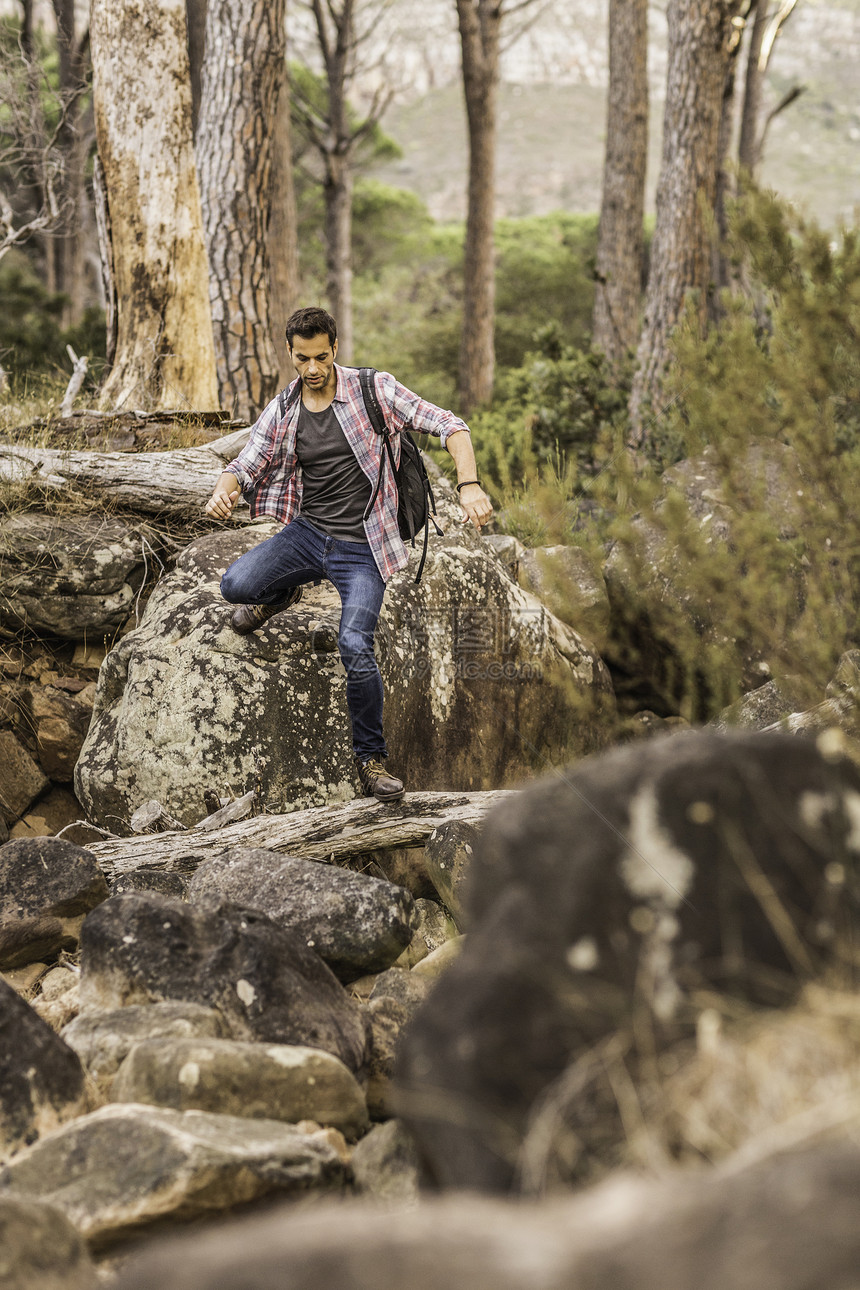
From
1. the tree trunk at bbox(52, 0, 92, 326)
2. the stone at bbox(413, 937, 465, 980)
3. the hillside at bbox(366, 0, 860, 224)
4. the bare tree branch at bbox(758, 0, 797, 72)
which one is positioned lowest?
the stone at bbox(413, 937, 465, 980)

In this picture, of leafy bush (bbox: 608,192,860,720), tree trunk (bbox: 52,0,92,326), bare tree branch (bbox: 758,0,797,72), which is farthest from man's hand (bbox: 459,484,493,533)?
bare tree branch (bbox: 758,0,797,72)

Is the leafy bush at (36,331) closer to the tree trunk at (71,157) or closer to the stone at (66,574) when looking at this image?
the tree trunk at (71,157)

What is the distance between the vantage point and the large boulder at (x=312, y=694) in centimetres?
459

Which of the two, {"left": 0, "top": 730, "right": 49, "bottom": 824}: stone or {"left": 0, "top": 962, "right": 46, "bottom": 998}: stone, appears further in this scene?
{"left": 0, "top": 730, "right": 49, "bottom": 824}: stone

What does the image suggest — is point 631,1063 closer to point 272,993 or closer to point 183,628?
point 272,993

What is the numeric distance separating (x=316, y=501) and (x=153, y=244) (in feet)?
14.1

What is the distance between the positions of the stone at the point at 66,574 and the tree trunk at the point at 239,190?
3026 millimetres

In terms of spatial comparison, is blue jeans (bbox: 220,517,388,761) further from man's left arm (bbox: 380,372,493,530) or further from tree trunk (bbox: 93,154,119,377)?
tree trunk (bbox: 93,154,119,377)

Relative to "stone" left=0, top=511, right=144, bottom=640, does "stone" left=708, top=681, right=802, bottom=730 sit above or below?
below

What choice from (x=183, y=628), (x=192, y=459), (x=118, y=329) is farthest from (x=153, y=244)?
(x=183, y=628)

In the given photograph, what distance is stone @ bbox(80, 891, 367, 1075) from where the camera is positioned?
9.07 feet

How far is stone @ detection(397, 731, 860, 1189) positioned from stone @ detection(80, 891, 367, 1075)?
1146 mm

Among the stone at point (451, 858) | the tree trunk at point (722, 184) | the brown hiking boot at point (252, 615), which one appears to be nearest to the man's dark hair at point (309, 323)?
the brown hiking boot at point (252, 615)

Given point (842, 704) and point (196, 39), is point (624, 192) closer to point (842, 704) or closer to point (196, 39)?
point (196, 39)
